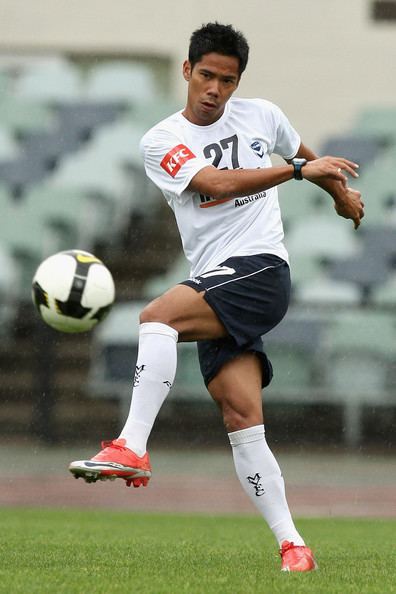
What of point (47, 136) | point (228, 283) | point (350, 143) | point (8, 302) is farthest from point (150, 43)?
point (228, 283)

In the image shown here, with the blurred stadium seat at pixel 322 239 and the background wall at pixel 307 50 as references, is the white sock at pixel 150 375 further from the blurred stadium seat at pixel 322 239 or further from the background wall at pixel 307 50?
the background wall at pixel 307 50

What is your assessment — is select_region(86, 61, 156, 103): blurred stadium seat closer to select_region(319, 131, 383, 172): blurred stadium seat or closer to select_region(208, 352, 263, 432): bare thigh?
select_region(319, 131, 383, 172): blurred stadium seat

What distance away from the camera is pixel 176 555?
18.4ft

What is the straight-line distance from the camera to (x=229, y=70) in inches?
192

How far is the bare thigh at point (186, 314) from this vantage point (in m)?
4.73

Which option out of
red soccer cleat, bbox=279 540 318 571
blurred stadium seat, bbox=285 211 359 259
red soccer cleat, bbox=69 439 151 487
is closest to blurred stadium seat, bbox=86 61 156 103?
blurred stadium seat, bbox=285 211 359 259

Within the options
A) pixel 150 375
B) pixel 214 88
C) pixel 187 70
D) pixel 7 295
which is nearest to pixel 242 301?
pixel 150 375

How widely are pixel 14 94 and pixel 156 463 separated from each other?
5053 mm

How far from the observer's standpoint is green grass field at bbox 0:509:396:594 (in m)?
4.34

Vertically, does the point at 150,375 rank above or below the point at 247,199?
below

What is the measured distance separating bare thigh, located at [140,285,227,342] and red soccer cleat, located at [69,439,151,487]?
0.45m

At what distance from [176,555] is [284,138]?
1801 mm

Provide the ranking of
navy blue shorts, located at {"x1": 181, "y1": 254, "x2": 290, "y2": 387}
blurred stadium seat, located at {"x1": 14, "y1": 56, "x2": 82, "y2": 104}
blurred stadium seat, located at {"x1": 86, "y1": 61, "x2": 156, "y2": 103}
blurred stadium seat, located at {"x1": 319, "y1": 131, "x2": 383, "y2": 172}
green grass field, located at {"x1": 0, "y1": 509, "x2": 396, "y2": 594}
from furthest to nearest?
1. blurred stadium seat, located at {"x1": 14, "y1": 56, "x2": 82, "y2": 104}
2. blurred stadium seat, located at {"x1": 86, "y1": 61, "x2": 156, "y2": 103}
3. blurred stadium seat, located at {"x1": 319, "y1": 131, "x2": 383, "y2": 172}
4. navy blue shorts, located at {"x1": 181, "y1": 254, "x2": 290, "y2": 387}
5. green grass field, located at {"x1": 0, "y1": 509, "x2": 396, "y2": 594}

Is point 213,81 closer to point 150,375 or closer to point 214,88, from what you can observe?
point 214,88
